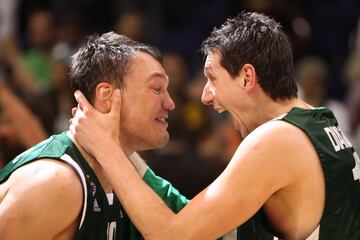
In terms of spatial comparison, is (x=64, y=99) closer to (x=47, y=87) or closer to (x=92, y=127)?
(x=47, y=87)

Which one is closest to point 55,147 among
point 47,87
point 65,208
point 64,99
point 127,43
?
point 65,208

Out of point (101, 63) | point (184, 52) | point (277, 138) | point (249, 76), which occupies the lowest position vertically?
point (184, 52)

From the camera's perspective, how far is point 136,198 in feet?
11.6

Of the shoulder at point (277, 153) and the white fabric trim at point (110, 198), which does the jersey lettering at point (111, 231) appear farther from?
the shoulder at point (277, 153)

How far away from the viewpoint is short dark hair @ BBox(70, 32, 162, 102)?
12.6 ft

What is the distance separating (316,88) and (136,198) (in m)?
4.21

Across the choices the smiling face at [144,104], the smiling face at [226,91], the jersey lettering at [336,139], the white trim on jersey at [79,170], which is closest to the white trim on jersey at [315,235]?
the jersey lettering at [336,139]

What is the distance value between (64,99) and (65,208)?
14.0 feet

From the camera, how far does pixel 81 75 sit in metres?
3.86

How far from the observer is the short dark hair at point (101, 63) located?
3.83 m

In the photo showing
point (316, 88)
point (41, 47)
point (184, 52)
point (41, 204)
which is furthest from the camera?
point (184, 52)

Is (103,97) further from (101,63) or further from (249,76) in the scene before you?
(249,76)

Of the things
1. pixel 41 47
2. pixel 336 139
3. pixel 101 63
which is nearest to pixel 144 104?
pixel 101 63

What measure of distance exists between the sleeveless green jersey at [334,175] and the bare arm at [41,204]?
3.05 feet
